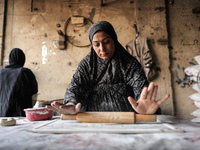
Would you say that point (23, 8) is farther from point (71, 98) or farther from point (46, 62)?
point (71, 98)

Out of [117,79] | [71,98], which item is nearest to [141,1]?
[117,79]

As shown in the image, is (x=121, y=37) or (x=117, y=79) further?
(x=121, y=37)

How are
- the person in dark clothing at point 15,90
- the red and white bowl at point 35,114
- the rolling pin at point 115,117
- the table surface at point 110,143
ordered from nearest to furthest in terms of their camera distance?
the table surface at point 110,143, the rolling pin at point 115,117, the red and white bowl at point 35,114, the person in dark clothing at point 15,90

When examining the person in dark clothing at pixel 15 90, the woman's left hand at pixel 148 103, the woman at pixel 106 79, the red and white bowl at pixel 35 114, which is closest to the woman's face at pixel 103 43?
the woman at pixel 106 79

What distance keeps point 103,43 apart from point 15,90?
1.57 metres

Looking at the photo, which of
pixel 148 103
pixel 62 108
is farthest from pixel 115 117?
pixel 62 108

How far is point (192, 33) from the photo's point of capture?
354 cm

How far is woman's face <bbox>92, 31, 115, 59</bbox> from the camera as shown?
1.43 m

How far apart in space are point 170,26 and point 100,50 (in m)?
2.85

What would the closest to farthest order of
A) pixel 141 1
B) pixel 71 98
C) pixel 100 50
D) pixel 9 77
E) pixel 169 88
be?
pixel 71 98 < pixel 100 50 < pixel 9 77 < pixel 169 88 < pixel 141 1

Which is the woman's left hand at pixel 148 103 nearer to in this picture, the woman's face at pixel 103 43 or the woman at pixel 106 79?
the woman at pixel 106 79

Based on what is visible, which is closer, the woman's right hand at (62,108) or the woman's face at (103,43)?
the woman's right hand at (62,108)

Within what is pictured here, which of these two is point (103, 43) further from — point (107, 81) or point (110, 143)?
point (110, 143)

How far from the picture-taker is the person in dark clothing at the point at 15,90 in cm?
213
